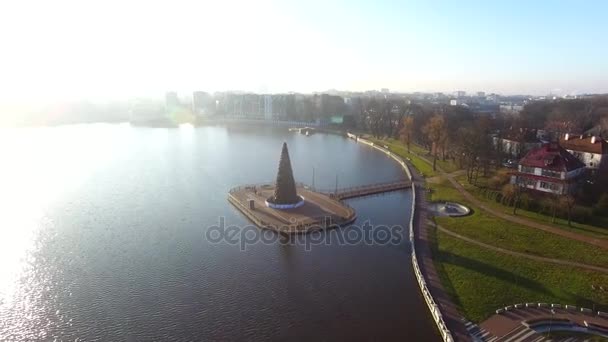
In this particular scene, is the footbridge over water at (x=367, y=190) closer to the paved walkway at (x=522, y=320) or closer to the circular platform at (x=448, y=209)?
the circular platform at (x=448, y=209)

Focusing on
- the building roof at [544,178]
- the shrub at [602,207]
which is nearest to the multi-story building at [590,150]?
the building roof at [544,178]

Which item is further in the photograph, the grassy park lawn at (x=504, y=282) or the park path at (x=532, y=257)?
the park path at (x=532, y=257)

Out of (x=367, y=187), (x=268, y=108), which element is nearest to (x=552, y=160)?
(x=367, y=187)

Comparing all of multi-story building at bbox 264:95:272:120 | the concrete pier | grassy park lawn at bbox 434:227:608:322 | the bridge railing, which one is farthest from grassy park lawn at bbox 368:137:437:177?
multi-story building at bbox 264:95:272:120

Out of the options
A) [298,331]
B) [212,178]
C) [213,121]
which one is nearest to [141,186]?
[212,178]

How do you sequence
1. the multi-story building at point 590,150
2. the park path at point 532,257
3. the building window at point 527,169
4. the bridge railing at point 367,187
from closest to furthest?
the park path at point 532,257, the building window at point 527,169, the multi-story building at point 590,150, the bridge railing at point 367,187

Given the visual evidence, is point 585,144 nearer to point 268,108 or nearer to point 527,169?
point 527,169
